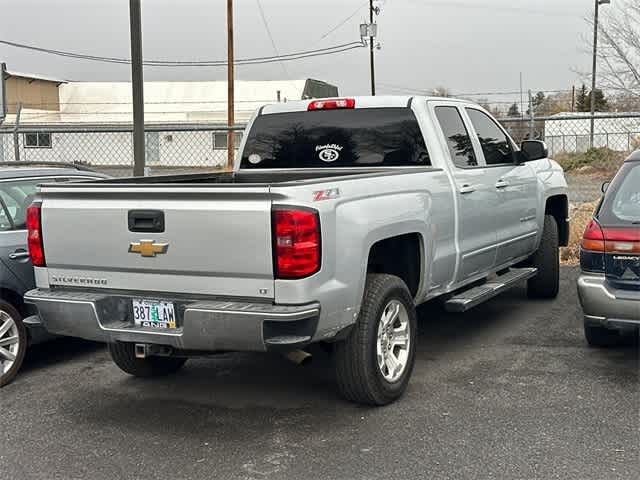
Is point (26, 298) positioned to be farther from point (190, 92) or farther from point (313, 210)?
point (190, 92)

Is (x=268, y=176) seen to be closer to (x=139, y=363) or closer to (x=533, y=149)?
(x=139, y=363)

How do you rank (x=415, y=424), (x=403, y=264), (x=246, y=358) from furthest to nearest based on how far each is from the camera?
(x=246, y=358)
(x=403, y=264)
(x=415, y=424)

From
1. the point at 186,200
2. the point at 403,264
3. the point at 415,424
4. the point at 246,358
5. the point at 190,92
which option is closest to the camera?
the point at 186,200

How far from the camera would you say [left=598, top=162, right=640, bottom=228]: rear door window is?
537 cm

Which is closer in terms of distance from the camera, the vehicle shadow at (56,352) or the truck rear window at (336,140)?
the truck rear window at (336,140)

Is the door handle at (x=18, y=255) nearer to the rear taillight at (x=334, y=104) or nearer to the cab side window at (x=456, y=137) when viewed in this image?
the rear taillight at (x=334, y=104)

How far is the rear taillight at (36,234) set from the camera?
4.78 m

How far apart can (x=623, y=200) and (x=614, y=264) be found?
1.90ft

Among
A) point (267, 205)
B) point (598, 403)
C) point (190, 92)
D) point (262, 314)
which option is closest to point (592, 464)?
point (598, 403)

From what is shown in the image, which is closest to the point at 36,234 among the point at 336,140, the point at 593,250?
the point at 336,140

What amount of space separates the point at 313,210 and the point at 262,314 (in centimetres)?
62

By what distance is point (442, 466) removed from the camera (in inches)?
159

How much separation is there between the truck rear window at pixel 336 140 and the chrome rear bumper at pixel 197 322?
225cm

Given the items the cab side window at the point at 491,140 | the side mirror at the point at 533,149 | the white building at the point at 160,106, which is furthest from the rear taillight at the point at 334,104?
the white building at the point at 160,106
